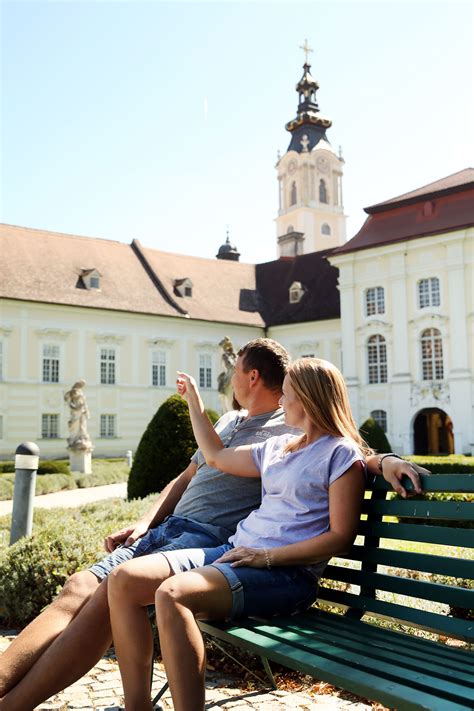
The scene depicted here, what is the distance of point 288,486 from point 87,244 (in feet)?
103

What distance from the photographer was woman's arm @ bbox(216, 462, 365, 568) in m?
2.80

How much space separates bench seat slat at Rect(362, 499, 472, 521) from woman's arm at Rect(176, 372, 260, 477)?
0.56 m

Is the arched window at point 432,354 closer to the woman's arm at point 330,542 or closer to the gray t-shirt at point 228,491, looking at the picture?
the gray t-shirt at point 228,491

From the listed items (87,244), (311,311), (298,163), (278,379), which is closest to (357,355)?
(311,311)

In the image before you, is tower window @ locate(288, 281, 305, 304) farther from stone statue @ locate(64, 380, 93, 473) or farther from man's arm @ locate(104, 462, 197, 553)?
man's arm @ locate(104, 462, 197, 553)

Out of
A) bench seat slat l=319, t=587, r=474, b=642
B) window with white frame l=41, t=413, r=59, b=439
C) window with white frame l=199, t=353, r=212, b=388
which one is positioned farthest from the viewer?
window with white frame l=199, t=353, r=212, b=388

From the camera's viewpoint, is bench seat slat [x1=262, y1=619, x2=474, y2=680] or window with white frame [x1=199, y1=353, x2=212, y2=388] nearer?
bench seat slat [x1=262, y1=619, x2=474, y2=680]

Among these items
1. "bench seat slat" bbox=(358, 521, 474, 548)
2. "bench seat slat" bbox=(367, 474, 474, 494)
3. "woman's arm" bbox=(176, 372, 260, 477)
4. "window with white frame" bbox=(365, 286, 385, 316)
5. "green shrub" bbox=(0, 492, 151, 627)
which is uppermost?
"window with white frame" bbox=(365, 286, 385, 316)

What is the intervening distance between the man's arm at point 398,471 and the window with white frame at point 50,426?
2768 cm

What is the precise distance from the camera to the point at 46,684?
270 centimetres

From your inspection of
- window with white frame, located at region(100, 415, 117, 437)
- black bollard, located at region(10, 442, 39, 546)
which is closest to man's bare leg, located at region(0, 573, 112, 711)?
black bollard, located at region(10, 442, 39, 546)

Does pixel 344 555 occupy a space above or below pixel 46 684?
above

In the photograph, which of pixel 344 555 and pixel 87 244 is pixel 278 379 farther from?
pixel 87 244

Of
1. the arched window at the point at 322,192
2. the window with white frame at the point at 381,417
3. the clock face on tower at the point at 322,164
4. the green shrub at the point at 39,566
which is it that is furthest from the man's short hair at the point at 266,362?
the arched window at the point at 322,192
